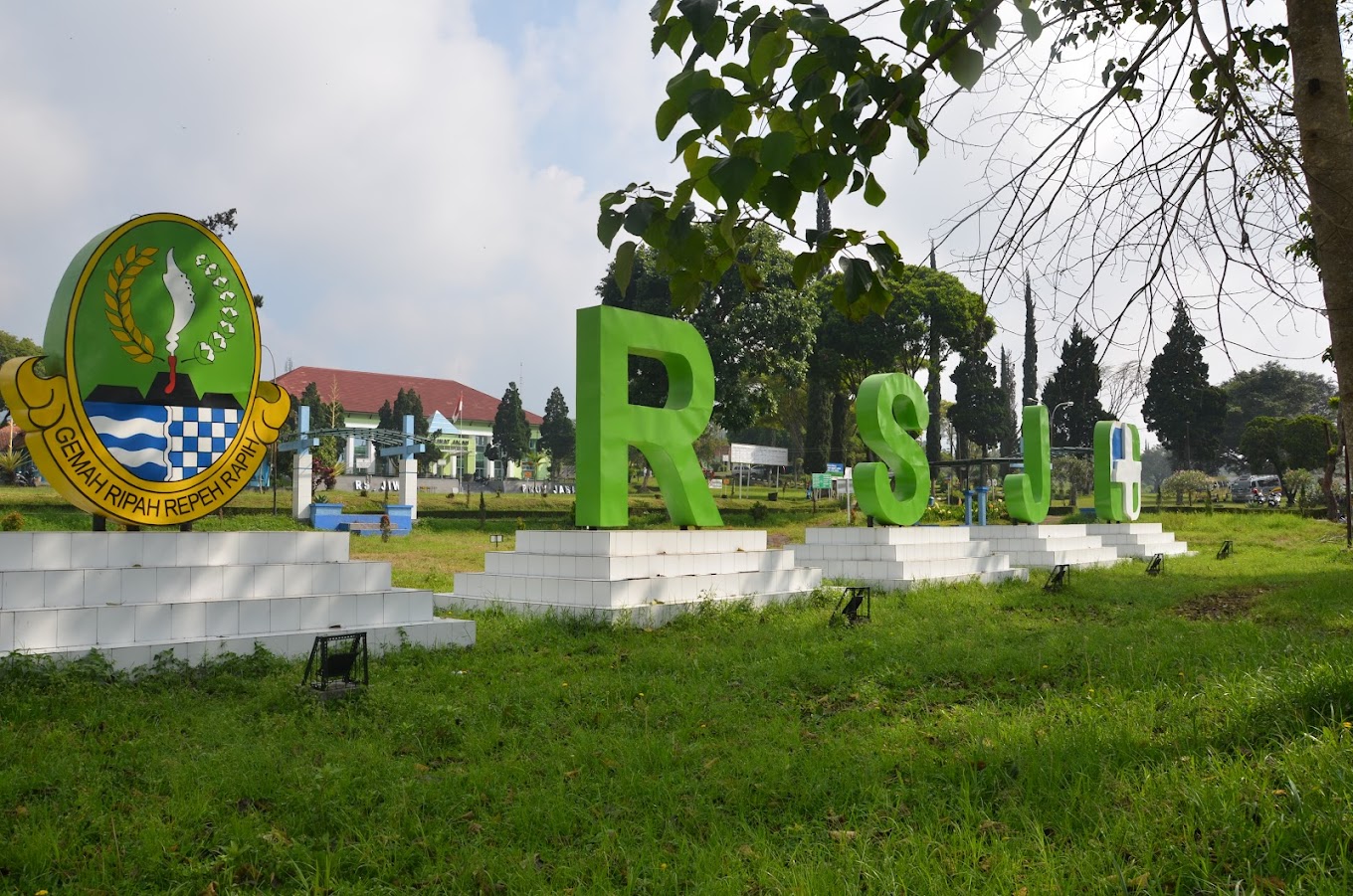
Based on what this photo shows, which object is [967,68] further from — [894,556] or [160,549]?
[894,556]

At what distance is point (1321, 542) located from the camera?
24984 mm

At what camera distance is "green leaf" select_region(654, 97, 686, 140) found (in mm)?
2717

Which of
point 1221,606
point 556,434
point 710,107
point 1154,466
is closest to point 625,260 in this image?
point 710,107

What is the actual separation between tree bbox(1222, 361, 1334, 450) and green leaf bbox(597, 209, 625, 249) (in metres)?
66.7

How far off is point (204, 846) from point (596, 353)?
8069 mm

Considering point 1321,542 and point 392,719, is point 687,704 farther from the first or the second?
point 1321,542

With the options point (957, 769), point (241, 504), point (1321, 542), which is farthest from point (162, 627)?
point (1321, 542)

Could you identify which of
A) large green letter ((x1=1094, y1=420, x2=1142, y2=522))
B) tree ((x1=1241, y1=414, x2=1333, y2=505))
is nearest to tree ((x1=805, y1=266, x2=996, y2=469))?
large green letter ((x1=1094, y1=420, x2=1142, y2=522))

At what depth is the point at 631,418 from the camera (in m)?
12.0

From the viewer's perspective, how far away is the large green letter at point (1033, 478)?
20359 millimetres

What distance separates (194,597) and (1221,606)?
12279mm

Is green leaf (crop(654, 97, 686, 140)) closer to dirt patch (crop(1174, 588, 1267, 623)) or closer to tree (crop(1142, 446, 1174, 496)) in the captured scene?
dirt patch (crop(1174, 588, 1267, 623))

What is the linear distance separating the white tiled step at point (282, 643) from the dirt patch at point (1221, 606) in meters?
8.44

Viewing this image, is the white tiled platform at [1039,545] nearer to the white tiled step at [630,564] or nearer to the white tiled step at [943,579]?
the white tiled step at [943,579]
